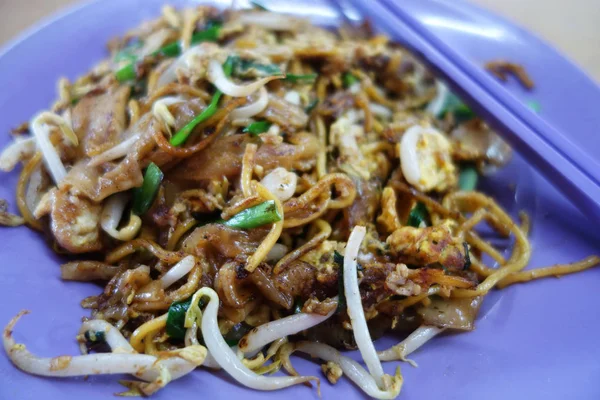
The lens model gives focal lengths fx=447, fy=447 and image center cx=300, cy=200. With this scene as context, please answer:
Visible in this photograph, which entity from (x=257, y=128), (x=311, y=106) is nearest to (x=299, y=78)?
(x=311, y=106)

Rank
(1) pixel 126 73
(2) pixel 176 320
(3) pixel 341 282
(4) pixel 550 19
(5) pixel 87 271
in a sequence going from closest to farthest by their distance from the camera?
(2) pixel 176 320 < (3) pixel 341 282 < (5) pixel 87 271 < (1) pixel 126 73 < (4) pixel 550 19

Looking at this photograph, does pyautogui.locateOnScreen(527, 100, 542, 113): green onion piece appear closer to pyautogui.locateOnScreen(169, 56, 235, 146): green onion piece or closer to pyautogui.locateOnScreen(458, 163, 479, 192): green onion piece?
pyautogui.locateOnScreen(458, 163, 479, 192): green onion piece

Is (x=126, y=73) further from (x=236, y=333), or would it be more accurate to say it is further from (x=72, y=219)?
(x=236, y=333)

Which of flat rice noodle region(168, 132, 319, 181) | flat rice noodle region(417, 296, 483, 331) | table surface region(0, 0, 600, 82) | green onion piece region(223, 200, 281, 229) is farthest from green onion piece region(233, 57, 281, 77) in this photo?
table surface region(0, 0, 600, 82)

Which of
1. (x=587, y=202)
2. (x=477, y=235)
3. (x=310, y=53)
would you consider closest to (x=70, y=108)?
(x=310, y=53)

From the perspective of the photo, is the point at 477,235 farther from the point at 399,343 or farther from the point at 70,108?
the point at 70,108

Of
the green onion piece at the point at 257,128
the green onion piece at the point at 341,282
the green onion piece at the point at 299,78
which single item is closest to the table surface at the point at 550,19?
the green onion piece at the point at 299,78
